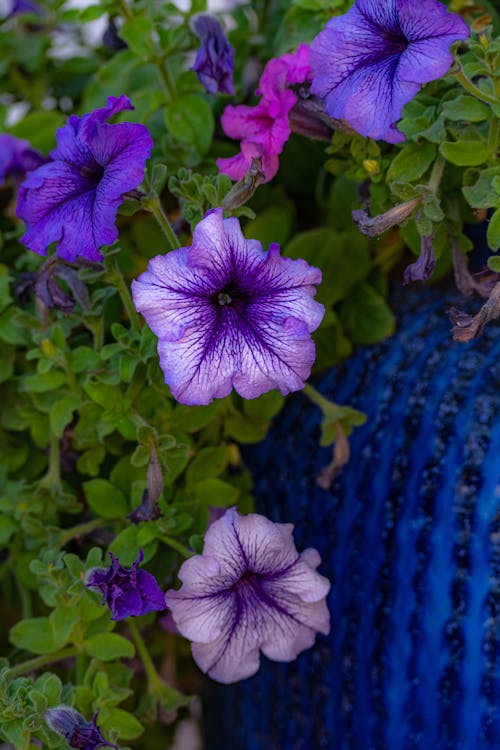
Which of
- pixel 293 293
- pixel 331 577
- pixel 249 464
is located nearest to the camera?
pixel 293 293

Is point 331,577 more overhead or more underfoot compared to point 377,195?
more underfoot

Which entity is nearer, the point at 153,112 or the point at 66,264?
the point at 66,264

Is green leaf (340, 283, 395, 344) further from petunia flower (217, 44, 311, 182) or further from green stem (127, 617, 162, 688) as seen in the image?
green stem (127, 617, 162, 688)

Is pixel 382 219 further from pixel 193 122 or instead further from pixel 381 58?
pixel 193 122

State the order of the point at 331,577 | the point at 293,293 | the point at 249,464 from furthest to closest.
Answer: the point at 249,464, the point at 331,577, the point at 293,293

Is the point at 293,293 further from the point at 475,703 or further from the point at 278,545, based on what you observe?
the point at 475,703

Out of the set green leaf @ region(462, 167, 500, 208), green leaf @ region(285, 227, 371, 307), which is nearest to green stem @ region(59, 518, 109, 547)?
green leaf @ region(285, 227, 371, 307)

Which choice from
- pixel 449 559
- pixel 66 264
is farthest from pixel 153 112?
pixel 449 559
